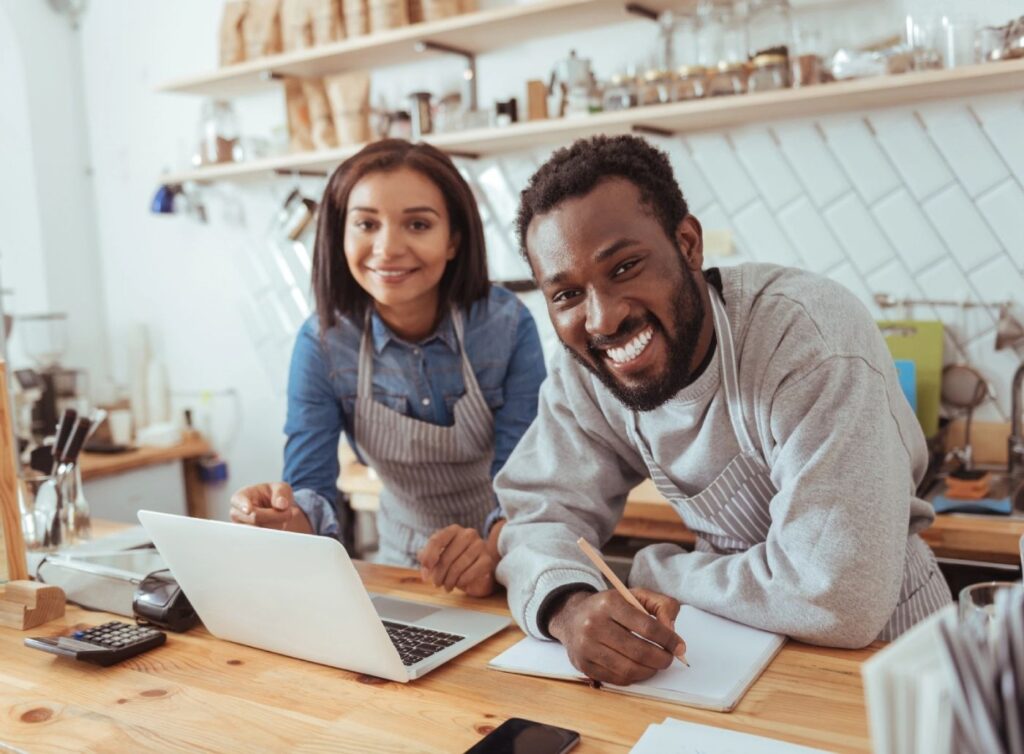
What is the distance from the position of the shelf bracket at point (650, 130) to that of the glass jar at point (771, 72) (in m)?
0.32

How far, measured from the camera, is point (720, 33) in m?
2.50

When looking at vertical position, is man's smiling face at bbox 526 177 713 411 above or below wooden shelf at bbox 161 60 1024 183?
below

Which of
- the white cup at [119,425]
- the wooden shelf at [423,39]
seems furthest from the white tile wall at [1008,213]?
the white cup at [119,425]

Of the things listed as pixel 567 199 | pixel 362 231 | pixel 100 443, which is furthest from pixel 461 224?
pixel 100 443

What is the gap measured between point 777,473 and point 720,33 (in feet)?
5.40

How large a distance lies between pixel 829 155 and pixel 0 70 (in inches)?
118

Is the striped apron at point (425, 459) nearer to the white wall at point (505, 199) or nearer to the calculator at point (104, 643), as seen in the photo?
the calculator at point (104, 643)

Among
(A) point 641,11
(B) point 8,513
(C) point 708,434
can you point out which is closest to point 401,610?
(C) point 708,434

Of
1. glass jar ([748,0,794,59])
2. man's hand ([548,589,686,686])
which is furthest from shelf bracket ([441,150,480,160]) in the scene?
man's hand ([548,589,686,686])

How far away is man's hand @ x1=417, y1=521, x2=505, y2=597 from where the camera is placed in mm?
1380

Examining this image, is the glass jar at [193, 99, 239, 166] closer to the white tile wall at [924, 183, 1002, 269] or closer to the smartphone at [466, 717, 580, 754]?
the white tile wall at [924, 183, 1002, 269]

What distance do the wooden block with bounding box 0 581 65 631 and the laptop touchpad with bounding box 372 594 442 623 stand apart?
0.44 m

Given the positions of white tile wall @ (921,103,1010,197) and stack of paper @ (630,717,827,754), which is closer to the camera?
stack of paper @ (630,717,827,754)

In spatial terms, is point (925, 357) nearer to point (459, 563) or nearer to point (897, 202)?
point (897, 202)
